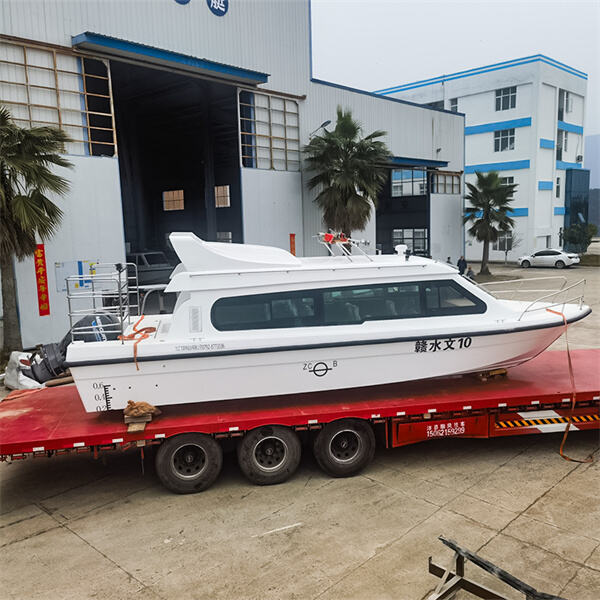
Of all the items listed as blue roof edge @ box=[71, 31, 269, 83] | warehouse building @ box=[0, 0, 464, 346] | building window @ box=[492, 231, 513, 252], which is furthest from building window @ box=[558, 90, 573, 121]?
blue roof edge @ box=[71, 31, 269, 83]

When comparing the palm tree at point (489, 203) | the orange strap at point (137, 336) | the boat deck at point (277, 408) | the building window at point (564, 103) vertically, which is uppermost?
the building window at point (564, 103)

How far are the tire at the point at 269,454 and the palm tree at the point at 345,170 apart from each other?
45.6 ft

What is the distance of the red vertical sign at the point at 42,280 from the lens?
1310cm

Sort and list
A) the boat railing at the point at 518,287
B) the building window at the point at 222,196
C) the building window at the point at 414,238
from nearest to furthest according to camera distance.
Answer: the boat railing at the point at 518,287, the building window at the point at 222,196, the building window at the point at 414,238

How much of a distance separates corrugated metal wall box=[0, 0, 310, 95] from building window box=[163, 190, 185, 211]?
1289 cm

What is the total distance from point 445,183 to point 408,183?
3.03m

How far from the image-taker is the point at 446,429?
21.4 feet

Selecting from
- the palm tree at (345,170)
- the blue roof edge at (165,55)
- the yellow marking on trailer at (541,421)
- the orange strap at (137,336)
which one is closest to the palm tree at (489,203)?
the palm tree at (345,170)

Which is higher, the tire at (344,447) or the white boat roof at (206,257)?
the white boat roof at (206,257)

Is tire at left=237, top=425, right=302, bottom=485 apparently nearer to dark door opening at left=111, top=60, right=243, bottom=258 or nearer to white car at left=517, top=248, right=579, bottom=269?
dark door opening at left=111, top=60, right=243, bottom=258

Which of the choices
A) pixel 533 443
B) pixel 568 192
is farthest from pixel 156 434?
pixel 568 192

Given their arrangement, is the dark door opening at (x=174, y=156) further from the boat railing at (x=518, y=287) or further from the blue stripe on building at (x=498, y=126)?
the blue stripe on building at (x=498, y=126)

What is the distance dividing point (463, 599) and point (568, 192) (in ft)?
138

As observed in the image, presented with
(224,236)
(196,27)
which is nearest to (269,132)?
(196,27)
